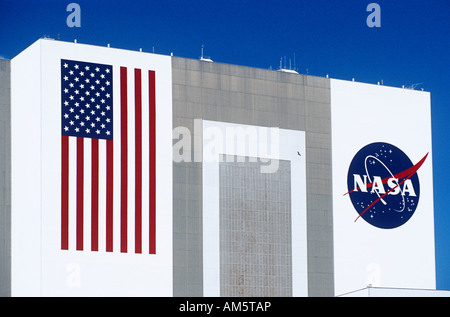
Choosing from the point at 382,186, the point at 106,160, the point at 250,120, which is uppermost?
the point at 250,120

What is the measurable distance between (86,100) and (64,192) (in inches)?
300

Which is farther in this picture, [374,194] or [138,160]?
[374,194]

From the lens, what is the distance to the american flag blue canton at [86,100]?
311 feet

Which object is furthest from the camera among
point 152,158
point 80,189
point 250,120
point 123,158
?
point 250,120

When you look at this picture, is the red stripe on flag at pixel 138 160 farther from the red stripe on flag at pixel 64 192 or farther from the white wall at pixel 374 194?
the white wall at pixel 374 194

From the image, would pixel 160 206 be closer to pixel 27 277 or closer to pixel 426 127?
pixel 27 277

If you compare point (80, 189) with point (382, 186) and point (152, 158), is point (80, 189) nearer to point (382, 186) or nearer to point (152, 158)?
point (152, 158)

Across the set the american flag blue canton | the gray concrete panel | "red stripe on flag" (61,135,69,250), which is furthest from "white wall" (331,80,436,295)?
"red stripe on flag" (61,135,69,250)

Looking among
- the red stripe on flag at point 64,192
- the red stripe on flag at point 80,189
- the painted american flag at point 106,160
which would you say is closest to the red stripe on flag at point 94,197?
the painted american flag at point 106,160

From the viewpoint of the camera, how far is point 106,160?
9544cm

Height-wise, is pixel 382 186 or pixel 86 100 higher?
pixel 86 100

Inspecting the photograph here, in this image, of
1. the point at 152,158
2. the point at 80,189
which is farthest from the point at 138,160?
the point at 80,189
